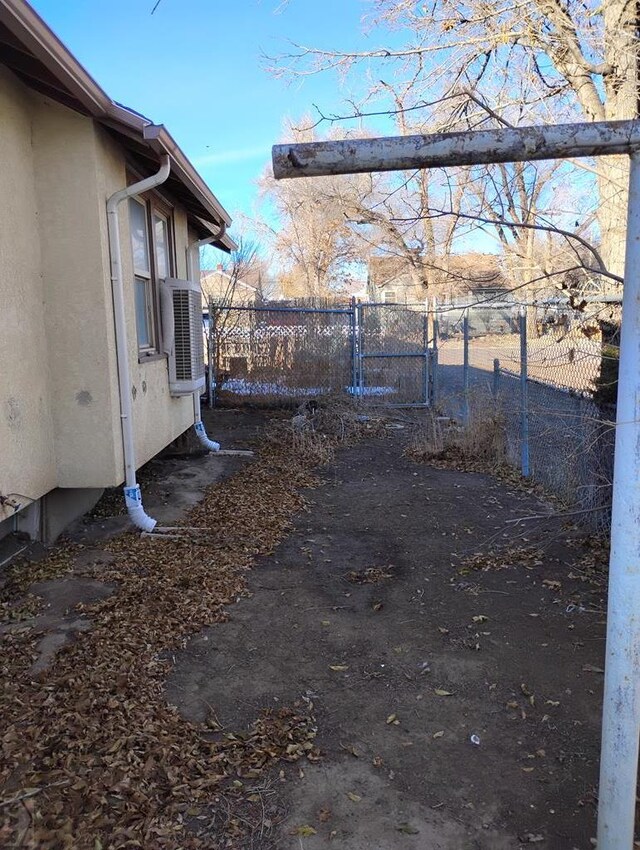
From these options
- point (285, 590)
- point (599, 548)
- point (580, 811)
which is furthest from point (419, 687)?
point (599, 548)

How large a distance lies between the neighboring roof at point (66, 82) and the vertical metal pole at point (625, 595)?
3.32m

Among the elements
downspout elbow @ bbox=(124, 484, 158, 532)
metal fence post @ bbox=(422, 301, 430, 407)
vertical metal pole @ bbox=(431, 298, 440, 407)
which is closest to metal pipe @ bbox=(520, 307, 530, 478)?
downspout elbow @ bbox=(124, 484, 158, 532)

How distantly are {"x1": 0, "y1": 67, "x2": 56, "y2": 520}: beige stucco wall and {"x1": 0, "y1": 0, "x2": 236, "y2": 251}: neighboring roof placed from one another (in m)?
0.17

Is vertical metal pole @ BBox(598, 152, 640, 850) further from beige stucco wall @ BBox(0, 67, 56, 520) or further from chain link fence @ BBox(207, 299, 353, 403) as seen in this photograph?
chain link fence @ BBox(207, 299, 353, 403)

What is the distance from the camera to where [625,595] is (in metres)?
1.86

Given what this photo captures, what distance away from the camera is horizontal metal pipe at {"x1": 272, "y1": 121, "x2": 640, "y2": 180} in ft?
6.18

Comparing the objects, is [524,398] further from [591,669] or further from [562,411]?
[591,669]

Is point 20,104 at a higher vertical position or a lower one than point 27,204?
higher

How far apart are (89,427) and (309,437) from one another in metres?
4.49

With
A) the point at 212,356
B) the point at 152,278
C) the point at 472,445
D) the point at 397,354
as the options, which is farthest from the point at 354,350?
the point at 152,278

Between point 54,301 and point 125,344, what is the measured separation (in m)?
0.61

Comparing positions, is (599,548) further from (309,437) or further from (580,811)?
(309,437)

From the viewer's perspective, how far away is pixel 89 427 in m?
4.96

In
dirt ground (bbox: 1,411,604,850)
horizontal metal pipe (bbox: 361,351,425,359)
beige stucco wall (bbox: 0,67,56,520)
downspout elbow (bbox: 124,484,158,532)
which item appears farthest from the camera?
horizontal metal pipe (bbox: 361,351,425,359)
